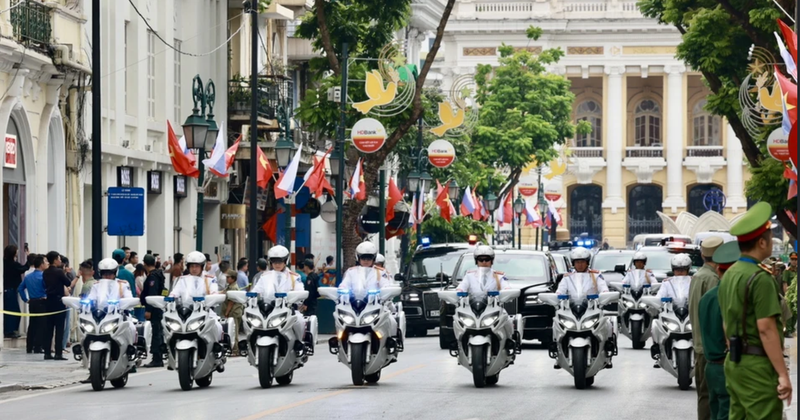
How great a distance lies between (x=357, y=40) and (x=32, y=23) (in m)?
10.4

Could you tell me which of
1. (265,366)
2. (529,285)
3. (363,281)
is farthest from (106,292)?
(529,285)

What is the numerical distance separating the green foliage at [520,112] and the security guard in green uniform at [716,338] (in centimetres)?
4902

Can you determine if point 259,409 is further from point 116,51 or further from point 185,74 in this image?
point 185,74

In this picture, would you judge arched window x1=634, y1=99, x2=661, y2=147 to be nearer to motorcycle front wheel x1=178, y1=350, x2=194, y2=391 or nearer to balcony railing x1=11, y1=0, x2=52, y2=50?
balcony railing x1=11, y1=0, x2=52, y2=50

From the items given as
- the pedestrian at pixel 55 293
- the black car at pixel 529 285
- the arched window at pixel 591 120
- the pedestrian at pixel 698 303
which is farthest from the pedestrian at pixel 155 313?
the arched window at pixel 591 120

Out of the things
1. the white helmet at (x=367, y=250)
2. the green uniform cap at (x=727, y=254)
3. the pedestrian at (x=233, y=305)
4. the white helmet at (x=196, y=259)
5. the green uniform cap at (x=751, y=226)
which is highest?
the green uniform cap at (x=751, y=226)

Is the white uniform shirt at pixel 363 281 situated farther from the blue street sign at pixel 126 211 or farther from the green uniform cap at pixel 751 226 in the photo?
the green uniform cap at pixel 751 226

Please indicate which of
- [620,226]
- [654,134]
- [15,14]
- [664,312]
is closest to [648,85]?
[654,134]

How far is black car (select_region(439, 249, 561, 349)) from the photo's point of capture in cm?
2653

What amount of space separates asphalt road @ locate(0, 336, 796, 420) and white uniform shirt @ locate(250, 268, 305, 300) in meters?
1.12

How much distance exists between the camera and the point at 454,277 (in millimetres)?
27688

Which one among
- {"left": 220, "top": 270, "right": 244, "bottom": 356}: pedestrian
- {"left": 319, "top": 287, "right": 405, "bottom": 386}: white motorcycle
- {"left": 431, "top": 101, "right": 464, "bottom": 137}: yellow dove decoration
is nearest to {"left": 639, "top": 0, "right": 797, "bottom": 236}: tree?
{"left": 431, "top": 101, "right": 464, "bottom": 137}: yellow dove decoration

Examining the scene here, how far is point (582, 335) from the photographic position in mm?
19016

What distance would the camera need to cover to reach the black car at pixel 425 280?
31625mm
